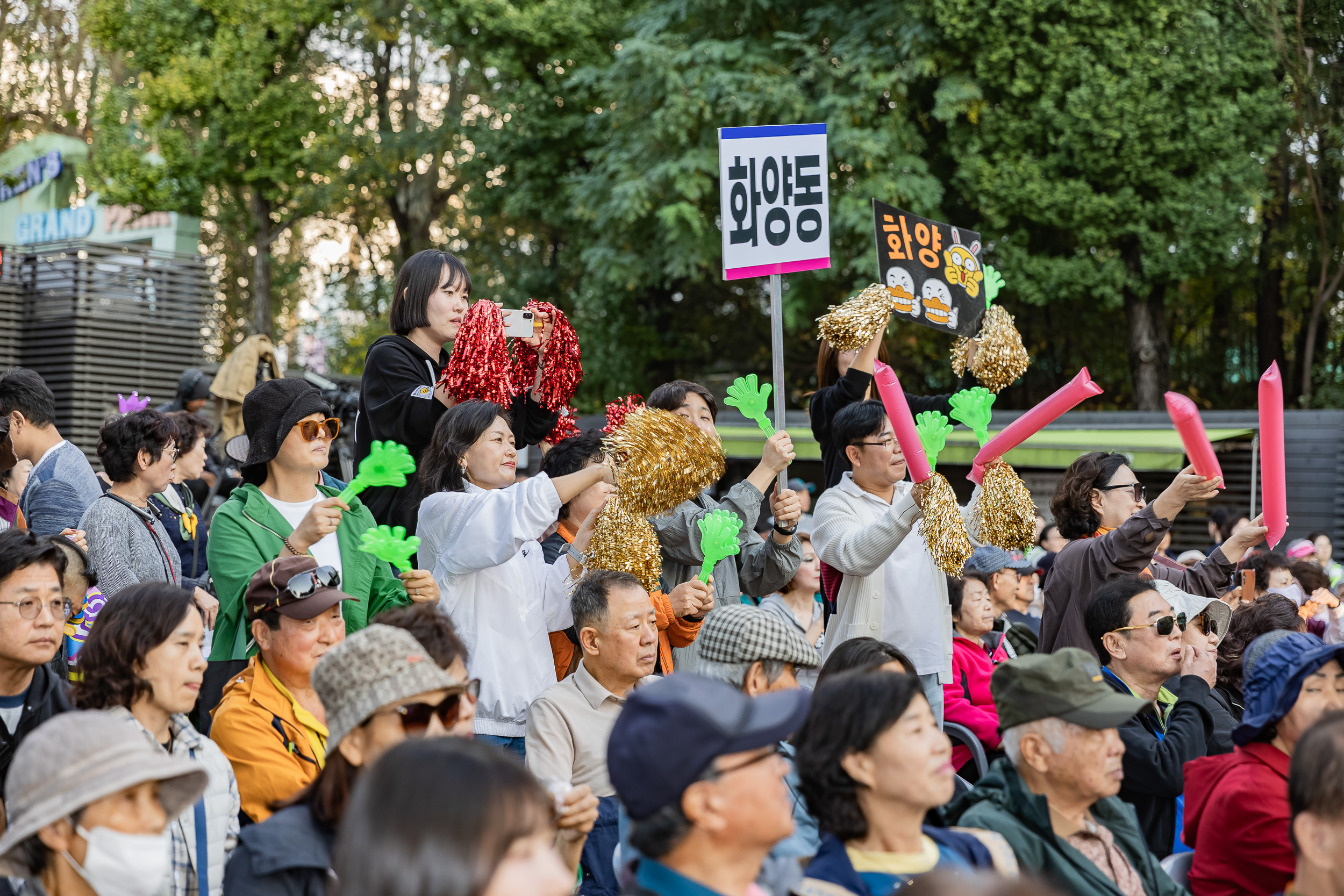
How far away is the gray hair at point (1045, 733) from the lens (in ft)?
10.9

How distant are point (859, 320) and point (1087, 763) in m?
2.27

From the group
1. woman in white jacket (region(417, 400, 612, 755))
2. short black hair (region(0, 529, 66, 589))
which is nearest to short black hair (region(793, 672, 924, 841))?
woman in white jacket (region(417, 400, 612, 755))

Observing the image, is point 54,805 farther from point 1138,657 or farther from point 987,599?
point 987,599

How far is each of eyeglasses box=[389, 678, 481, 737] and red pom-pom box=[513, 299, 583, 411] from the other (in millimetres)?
2110

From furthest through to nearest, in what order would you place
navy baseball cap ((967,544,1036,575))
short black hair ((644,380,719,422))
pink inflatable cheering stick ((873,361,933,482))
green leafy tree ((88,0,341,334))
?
green leafy tree ((88,0,341,334)) → navy baseball cap ((967,544,1036,575)) → short black hair ((644,380,719,422)) → pink inflatable cheering stick ((873,361,933,482))

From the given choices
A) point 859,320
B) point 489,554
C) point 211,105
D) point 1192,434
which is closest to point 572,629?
point 489,554

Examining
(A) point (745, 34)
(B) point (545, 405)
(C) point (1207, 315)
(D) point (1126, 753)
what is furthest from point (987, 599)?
(C) point (1207, 315)

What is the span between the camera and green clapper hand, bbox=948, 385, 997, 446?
4.79 metres

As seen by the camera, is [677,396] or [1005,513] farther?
[677,396]

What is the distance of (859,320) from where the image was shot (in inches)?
202

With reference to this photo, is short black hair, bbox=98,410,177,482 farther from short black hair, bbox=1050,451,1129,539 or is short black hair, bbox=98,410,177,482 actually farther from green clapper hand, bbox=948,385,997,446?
short black hair, bbox=1050,451,1129,539

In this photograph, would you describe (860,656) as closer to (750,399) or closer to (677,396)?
(750,399)

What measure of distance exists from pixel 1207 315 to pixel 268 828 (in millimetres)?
20940

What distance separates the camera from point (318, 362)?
23531 millimetres
